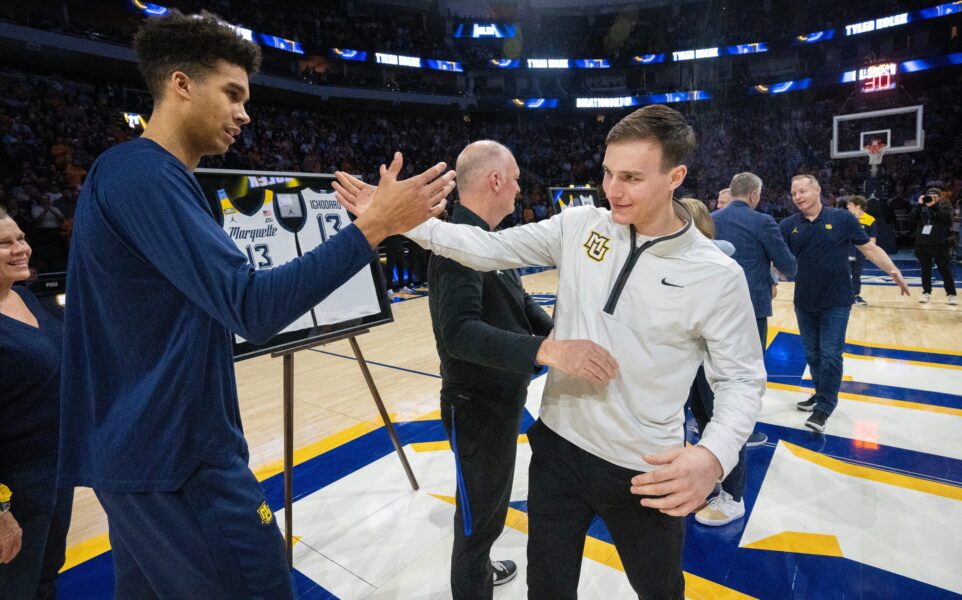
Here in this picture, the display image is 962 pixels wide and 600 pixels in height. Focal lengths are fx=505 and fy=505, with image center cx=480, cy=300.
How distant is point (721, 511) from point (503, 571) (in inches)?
56.3

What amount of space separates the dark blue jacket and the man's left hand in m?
2.82

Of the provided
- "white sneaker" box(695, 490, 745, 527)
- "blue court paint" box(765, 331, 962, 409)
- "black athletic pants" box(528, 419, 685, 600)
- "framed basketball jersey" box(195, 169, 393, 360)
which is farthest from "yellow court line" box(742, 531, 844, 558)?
"blue court paint" box(765, 331, 962, 409)

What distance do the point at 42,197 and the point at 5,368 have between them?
1023cm

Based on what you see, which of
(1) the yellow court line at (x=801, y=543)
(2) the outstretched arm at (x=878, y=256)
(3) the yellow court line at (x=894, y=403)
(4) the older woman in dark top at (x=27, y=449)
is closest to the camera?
(4) the older woman in dark top at (x=27, y=449)

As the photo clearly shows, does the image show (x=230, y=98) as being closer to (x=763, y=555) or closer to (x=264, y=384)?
(x=763, y=555)

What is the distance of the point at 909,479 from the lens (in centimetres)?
341

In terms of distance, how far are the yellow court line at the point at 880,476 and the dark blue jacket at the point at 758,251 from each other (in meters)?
1.09

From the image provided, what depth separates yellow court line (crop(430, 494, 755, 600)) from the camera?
244 cm

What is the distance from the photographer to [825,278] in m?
4.16

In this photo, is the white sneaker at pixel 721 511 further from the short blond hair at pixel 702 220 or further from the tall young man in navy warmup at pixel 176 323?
the tall young man in navy warmup at pixel 176 323

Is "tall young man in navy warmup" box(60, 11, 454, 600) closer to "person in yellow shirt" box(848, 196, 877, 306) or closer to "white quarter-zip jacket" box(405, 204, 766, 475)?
"white quarter-zip jacket" box(405, 204, 766, 475)

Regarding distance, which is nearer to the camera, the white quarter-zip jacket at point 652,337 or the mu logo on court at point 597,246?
the white quarter-zip jacket at point 652,337

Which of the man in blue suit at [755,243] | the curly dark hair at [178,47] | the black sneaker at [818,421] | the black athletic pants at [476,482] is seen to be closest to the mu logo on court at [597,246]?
the black athletic pants at [476,482]

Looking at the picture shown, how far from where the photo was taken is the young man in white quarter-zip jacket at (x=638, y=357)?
5.12 ft
